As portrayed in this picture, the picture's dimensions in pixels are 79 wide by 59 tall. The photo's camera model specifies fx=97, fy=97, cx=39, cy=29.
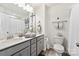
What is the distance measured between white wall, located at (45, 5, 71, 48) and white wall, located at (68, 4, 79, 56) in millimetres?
76

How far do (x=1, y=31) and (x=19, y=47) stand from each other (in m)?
0.33

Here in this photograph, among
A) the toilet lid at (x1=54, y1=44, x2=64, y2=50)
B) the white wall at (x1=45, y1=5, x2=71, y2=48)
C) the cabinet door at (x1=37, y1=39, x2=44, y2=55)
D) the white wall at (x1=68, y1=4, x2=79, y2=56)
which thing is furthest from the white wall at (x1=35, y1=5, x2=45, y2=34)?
the white wall at (x1=68, y1=4, x2=79, y2=56)

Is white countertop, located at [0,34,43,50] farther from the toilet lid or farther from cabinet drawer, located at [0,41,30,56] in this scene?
the toilet lid

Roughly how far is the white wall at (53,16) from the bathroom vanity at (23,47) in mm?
141

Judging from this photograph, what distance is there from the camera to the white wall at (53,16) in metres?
1.48

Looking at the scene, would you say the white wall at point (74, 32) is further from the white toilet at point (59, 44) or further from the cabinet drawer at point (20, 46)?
the cabinet drawer at point (20, 46)

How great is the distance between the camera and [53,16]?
1.51 meters

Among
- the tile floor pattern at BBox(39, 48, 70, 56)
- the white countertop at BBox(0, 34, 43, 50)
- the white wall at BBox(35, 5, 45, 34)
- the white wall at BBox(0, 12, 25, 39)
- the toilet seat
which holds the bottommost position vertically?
the tile floor pattern at BBox(39, 48, 70, 56)

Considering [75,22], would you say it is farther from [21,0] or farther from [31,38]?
[21,0]

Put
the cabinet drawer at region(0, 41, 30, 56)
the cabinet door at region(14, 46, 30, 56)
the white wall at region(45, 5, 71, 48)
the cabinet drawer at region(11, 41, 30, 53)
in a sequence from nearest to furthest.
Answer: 1. the cabinet drawer at region(0, 41, 30, 56)
2. the cabinet drawer at region(11, 41, 30, 53)
3. the cabinet door at region(14, 46, 30, 56)
4. the white wall at region(45, 5, 71, 48)

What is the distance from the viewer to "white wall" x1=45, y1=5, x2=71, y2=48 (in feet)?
4.87

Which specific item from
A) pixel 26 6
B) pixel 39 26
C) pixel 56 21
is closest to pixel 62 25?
pixel 56 21

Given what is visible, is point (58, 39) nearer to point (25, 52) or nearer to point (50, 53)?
point (50, 53)

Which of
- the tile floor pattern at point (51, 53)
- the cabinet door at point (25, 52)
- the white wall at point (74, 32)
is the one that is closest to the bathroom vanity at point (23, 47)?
the cabinet door at point (25, 52)
